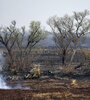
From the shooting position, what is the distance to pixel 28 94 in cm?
1738

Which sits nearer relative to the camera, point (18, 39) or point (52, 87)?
point (52, 87)

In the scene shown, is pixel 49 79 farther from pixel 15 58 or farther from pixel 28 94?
pixel 15 58

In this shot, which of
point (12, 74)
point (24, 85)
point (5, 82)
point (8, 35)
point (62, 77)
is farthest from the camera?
point (8, 35)

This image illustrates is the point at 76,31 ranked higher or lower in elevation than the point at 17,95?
higher

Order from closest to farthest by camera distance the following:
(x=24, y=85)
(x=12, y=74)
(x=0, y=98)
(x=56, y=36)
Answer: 1. (x=0, y=98)
2. (x=24, y=85)
3. (x=12, y=74)
4. (x=56, y=36)

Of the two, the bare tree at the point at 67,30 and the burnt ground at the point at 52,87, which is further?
the bare tree at the point at 67,30

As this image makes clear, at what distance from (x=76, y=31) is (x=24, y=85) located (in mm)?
15863

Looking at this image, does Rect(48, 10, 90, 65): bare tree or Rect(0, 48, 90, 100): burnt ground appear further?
Rect(48, 10, 90, 65): bare tree

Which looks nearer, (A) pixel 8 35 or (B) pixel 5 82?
(B) pixel 5 82

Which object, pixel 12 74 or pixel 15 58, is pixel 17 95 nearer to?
pixel 12 74

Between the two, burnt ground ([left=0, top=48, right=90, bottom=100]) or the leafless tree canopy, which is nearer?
burnt ground ([left=0, top=48, right=90, bottom=100])

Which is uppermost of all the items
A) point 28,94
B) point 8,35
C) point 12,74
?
point 8,35

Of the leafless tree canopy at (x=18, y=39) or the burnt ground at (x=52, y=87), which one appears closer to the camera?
the burnt ground at (x=52, y=87)

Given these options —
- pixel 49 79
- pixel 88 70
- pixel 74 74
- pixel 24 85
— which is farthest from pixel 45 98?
pixel 88 70
